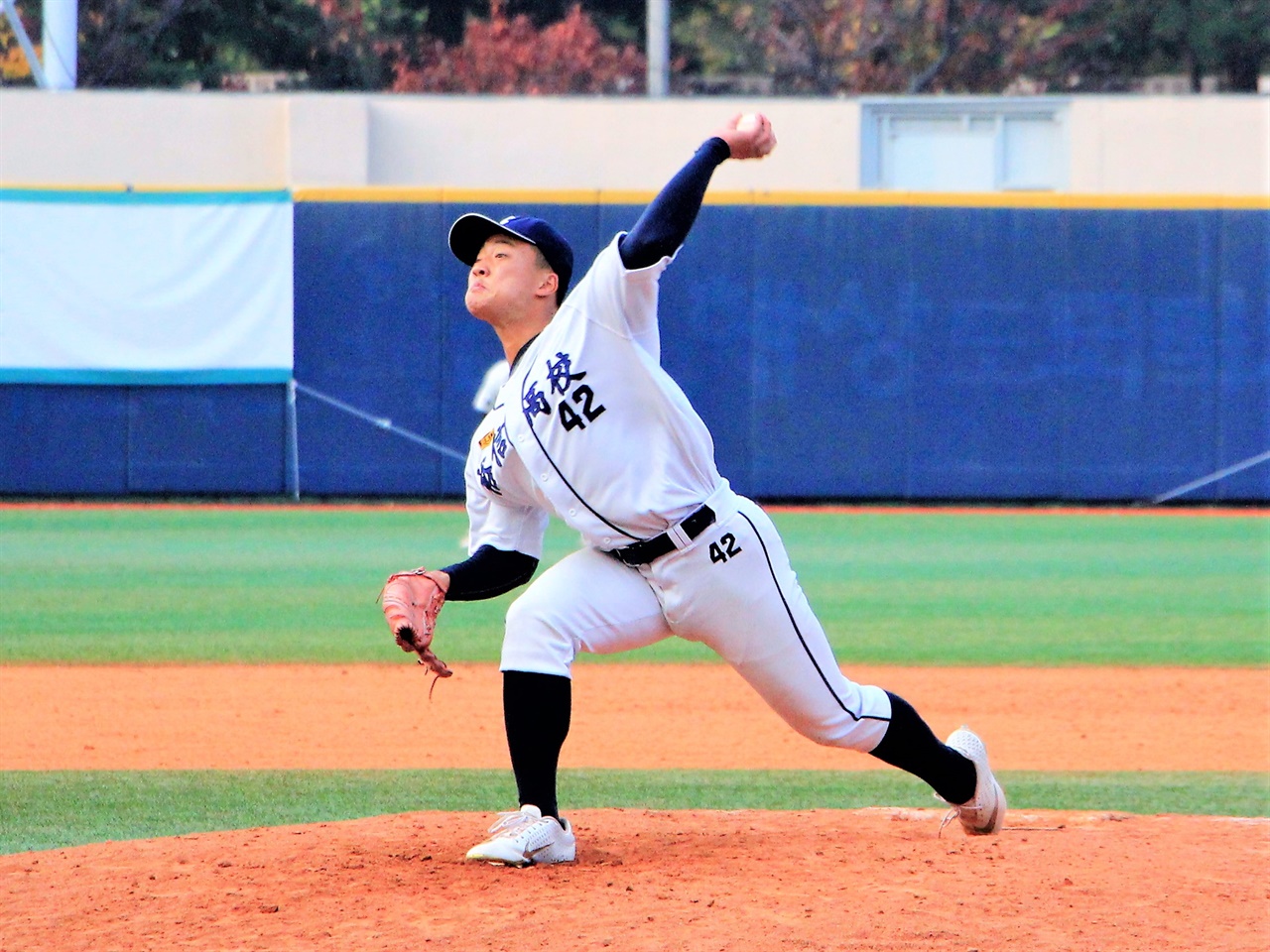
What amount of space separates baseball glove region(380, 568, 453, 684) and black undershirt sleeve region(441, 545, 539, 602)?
10 centimetres

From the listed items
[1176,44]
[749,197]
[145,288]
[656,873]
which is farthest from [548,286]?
[1176,44]

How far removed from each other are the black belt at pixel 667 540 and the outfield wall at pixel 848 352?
37.0 ft

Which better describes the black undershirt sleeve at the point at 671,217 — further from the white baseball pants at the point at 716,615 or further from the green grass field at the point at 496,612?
the green grass field at the point at 496,612

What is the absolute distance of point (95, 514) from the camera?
13.8m

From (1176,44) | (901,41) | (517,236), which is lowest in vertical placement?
(517,236)

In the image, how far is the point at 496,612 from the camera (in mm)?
9391

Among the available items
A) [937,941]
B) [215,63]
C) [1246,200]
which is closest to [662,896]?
[937,941]

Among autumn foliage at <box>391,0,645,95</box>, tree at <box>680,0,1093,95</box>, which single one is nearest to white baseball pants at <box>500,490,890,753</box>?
autumn foliage at <box>391,0,645,95</box>

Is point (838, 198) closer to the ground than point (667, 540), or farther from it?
farther from it

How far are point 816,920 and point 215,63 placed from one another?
26.1m

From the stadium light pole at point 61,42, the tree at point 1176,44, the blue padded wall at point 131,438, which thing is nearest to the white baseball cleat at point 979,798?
the blue padded wall at point 131,438

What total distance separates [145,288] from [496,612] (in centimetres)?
694

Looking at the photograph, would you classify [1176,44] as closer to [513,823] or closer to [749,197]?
[749,197]

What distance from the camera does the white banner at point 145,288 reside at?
1469cm
